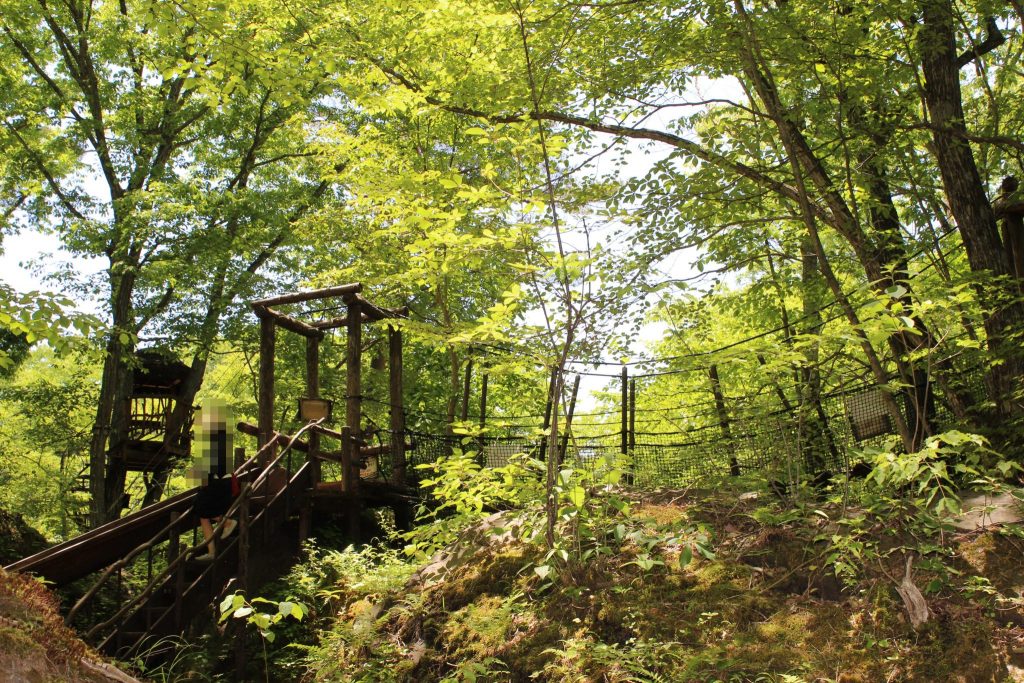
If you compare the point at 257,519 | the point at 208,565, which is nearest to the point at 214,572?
the point at 208,565

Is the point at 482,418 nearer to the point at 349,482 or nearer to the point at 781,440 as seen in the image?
the point at 349,482

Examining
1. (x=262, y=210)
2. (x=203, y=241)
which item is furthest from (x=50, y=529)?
(x=262, y=210)

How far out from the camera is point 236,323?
16.3m

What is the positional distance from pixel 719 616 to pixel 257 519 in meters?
5.37

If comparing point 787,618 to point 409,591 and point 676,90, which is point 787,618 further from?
point 676,90

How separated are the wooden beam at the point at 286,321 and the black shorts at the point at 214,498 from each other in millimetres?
3471

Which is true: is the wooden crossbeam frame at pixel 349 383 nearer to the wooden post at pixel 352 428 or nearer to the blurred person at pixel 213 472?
the wooden post at pixel 352 428

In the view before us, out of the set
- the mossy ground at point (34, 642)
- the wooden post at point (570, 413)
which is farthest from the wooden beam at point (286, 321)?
the mossy ground at point (34, 642)

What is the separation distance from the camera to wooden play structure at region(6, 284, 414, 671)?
6227mm

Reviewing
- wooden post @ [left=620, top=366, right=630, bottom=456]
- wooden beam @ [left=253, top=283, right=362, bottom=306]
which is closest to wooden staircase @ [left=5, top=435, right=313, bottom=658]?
wooden beam @ [left=253, top=283, right=362, bottom=306]

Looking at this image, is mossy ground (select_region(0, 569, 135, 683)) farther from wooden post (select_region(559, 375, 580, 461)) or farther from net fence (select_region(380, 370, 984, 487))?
wooden post (select_region(559, 375, 580, 461))

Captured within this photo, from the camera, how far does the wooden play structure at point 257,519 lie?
6.23 metres

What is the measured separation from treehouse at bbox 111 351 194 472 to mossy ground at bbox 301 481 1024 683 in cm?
1200

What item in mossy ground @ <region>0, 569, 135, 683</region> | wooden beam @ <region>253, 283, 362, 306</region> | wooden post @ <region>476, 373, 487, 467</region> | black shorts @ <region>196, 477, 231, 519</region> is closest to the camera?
mossy ground @ <region>0, 569, 135, 683</region>
